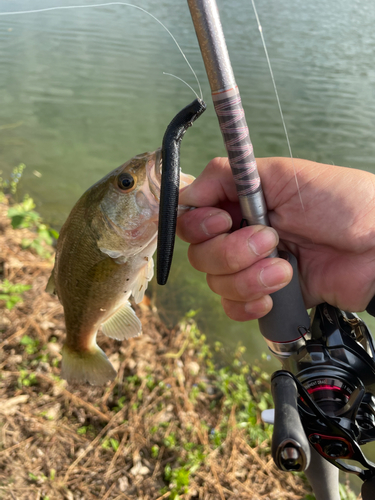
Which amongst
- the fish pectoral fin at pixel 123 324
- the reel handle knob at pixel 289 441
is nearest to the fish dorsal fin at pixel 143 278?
the fish pectoral fin at pixel 123 324

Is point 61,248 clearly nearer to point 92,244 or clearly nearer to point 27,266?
point 92,244

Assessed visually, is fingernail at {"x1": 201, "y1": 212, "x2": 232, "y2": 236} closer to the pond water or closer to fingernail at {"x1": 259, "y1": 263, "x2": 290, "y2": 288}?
Answer: fingernail at {"x1": 259, "y1": 263, "x2": 290, "y2": 288}

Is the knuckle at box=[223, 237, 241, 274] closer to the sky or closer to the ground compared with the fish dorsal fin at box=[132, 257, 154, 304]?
closer to the sky

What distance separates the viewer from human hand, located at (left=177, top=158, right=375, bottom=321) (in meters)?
1.57

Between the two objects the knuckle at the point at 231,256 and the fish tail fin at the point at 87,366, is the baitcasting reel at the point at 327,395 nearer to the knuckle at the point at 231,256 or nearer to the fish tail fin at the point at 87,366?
the knuckle at the point at 231,256

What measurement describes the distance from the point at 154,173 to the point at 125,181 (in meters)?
0.14

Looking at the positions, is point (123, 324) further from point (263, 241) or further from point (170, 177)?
point (170, 177)

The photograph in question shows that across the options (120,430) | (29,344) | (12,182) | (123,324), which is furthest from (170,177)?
(12,182)

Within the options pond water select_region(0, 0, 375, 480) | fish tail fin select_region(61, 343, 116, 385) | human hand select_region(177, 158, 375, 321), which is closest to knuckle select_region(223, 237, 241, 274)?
human hand select_region(177, 158, 375, 321)

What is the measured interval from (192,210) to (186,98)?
741 cm

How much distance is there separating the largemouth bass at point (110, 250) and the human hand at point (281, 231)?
0.67ft

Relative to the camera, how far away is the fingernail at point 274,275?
1.53 m

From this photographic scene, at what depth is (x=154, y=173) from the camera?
58.0 inches

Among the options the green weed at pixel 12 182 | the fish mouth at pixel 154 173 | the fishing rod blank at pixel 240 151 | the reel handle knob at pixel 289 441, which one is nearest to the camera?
the reel handle knob at pixel 289 441
